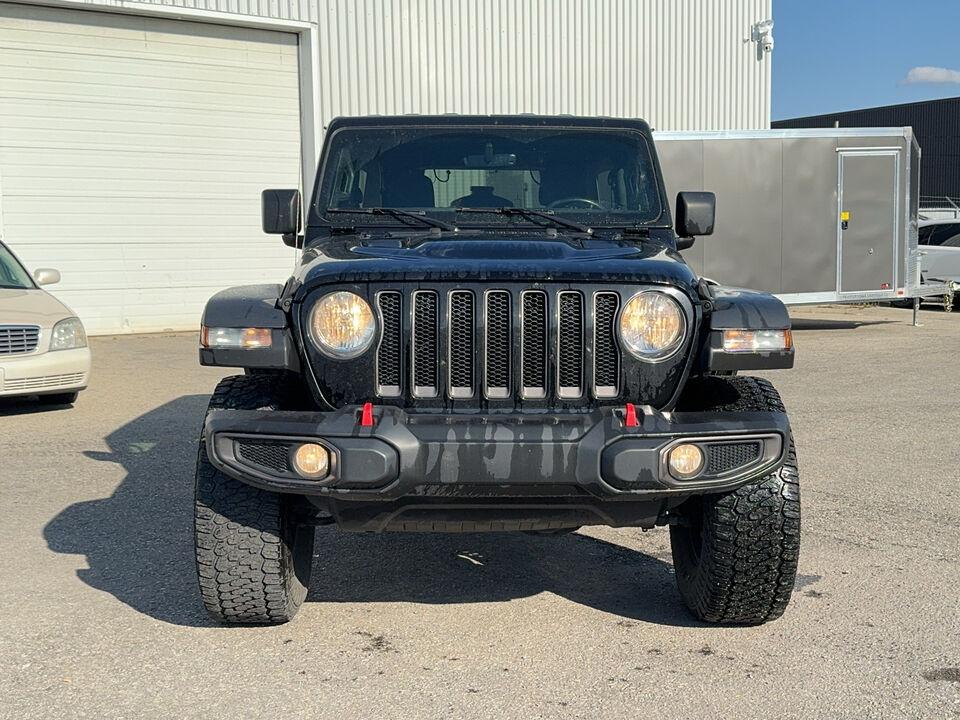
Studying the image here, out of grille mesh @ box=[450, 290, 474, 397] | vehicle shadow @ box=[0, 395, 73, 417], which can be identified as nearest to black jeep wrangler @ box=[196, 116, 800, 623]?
grille mesh @ box=[450, 290, 474, 397]

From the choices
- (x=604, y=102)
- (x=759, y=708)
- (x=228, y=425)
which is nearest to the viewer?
(x=759, y=708)

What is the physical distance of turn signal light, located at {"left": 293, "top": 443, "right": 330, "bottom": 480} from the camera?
11.4 feet

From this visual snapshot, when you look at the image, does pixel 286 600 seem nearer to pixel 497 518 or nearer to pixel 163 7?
pixel 497 518

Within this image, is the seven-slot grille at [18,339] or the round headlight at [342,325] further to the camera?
the seven-slot grille at [18,339]

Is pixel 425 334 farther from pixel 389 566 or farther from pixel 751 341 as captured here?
pixel 389 566

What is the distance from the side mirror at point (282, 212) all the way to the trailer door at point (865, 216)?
38.3 feet

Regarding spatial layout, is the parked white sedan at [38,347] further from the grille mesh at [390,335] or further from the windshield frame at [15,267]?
the grille mesh at [390,335]

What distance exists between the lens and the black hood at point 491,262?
3686 millimetres

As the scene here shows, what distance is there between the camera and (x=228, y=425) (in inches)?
139

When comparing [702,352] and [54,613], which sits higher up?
[702,352]

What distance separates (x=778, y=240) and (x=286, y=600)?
40.1 feet

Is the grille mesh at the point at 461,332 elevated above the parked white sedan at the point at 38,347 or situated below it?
above

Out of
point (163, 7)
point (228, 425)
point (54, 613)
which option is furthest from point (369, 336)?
point (163, 7)

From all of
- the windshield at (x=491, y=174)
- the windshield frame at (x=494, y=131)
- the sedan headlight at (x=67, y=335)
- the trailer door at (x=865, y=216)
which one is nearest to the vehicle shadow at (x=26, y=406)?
the sedan headlight at (x=67, y=335)
